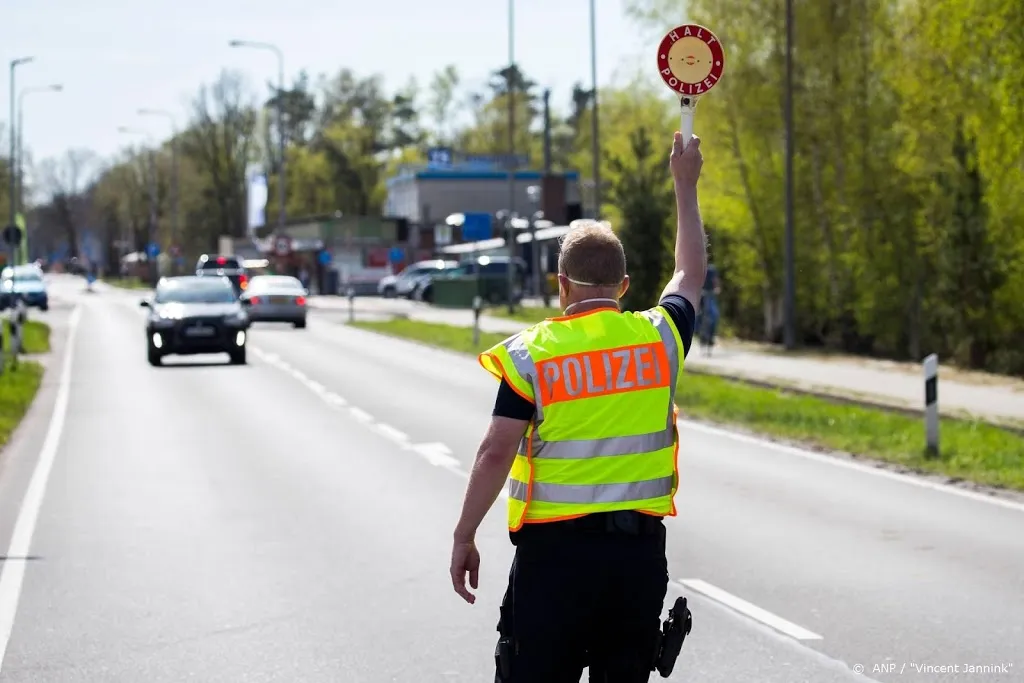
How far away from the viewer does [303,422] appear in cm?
1878

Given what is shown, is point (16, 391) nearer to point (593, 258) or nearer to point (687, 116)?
point (687, 116)

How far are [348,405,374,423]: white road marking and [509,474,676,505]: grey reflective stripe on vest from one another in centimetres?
1467

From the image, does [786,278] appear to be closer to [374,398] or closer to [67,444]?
[374,398]

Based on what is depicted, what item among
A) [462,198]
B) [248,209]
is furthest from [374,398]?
[248,209]

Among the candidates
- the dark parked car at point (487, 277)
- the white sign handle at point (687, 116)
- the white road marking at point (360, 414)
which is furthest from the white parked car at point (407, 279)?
the white sign handle at point (687, 116)

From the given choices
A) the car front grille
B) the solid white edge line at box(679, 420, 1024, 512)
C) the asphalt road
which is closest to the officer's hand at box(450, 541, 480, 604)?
the asphalt road

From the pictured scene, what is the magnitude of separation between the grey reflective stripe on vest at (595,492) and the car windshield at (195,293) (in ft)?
87.9

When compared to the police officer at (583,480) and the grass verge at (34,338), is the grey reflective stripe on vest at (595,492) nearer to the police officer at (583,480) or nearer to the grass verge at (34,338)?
the police officer at (583,480)

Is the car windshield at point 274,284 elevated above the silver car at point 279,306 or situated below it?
above

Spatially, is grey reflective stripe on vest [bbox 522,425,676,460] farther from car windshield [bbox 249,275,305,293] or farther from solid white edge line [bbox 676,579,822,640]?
car windshield [bbox 249,275,305,293]

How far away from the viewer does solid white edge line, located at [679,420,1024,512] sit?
12.1 m

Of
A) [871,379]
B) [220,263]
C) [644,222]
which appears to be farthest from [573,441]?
[220,263]

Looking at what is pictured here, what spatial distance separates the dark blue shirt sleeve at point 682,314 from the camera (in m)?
4.46

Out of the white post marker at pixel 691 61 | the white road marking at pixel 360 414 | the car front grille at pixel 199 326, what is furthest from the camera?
the car front grille at pixel 199 326
